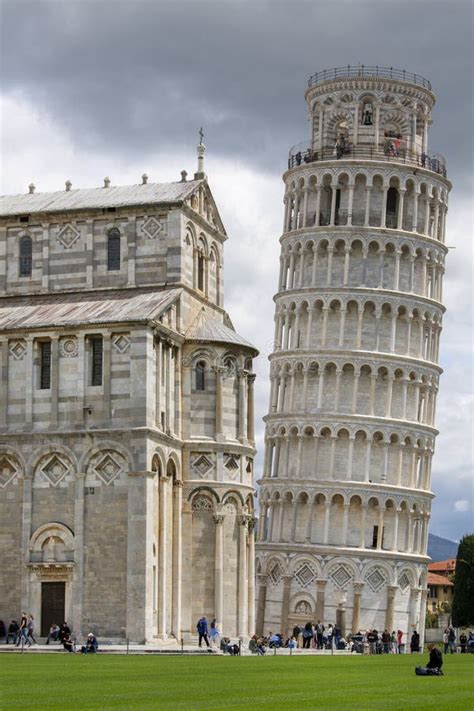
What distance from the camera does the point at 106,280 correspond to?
7594 cm

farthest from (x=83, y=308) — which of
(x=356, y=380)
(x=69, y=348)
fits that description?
(x=356, y=380)

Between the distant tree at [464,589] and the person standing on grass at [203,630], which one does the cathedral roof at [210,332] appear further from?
the distant tree at [464,589]

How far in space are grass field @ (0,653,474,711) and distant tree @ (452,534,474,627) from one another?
70.5 metres

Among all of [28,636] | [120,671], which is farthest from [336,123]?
[120,671]

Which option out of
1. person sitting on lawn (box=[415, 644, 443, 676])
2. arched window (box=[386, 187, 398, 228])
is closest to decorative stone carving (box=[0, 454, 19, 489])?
person sitting on lawn (box=[415, 644, 443, 676])

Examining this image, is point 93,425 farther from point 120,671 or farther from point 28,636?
point 120,671

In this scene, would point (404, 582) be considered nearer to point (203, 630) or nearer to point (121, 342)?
point (203, 630)

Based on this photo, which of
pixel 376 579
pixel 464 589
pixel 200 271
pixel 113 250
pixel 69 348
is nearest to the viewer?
pixel 69 348

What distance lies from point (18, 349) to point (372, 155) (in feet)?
170

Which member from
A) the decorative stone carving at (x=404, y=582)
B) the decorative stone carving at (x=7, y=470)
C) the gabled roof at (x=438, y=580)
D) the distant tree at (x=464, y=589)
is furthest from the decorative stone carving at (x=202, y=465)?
the gabled roof at (x=438, y=580)

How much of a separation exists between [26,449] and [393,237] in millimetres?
50633

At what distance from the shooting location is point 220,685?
40844 millimetres

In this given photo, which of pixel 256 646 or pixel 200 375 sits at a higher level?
pixel 200 375

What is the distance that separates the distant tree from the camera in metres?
125
